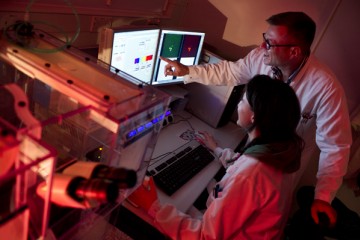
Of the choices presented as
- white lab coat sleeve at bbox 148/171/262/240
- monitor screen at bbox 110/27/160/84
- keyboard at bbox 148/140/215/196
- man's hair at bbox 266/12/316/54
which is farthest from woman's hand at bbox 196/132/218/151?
man's hair at bbox 266/12/316/54

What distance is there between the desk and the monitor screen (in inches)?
15.3

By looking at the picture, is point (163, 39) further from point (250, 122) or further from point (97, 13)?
point (250, 122)

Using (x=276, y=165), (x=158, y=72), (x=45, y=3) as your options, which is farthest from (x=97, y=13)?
(x=276, y=165)

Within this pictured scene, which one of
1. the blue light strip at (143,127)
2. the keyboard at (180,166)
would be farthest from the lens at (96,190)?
the keyboard at (180,166)

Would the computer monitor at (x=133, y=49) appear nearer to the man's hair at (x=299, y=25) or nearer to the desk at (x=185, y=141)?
the desk at (x=185, y=141)

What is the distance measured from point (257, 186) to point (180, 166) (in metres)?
0.49

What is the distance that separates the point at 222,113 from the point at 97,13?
1.06m

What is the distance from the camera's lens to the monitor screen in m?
1.44

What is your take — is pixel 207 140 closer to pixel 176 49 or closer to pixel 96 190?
pixel 176 49

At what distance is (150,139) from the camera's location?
94cm

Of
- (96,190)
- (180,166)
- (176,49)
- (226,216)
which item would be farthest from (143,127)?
(176,49)

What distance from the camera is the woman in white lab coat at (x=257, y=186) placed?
3.67 feet

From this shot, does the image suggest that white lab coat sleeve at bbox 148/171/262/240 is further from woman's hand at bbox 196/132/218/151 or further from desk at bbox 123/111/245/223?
woman's hand at bbox 196/132/218/151

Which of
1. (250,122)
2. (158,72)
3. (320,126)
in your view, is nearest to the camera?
(250,122)
